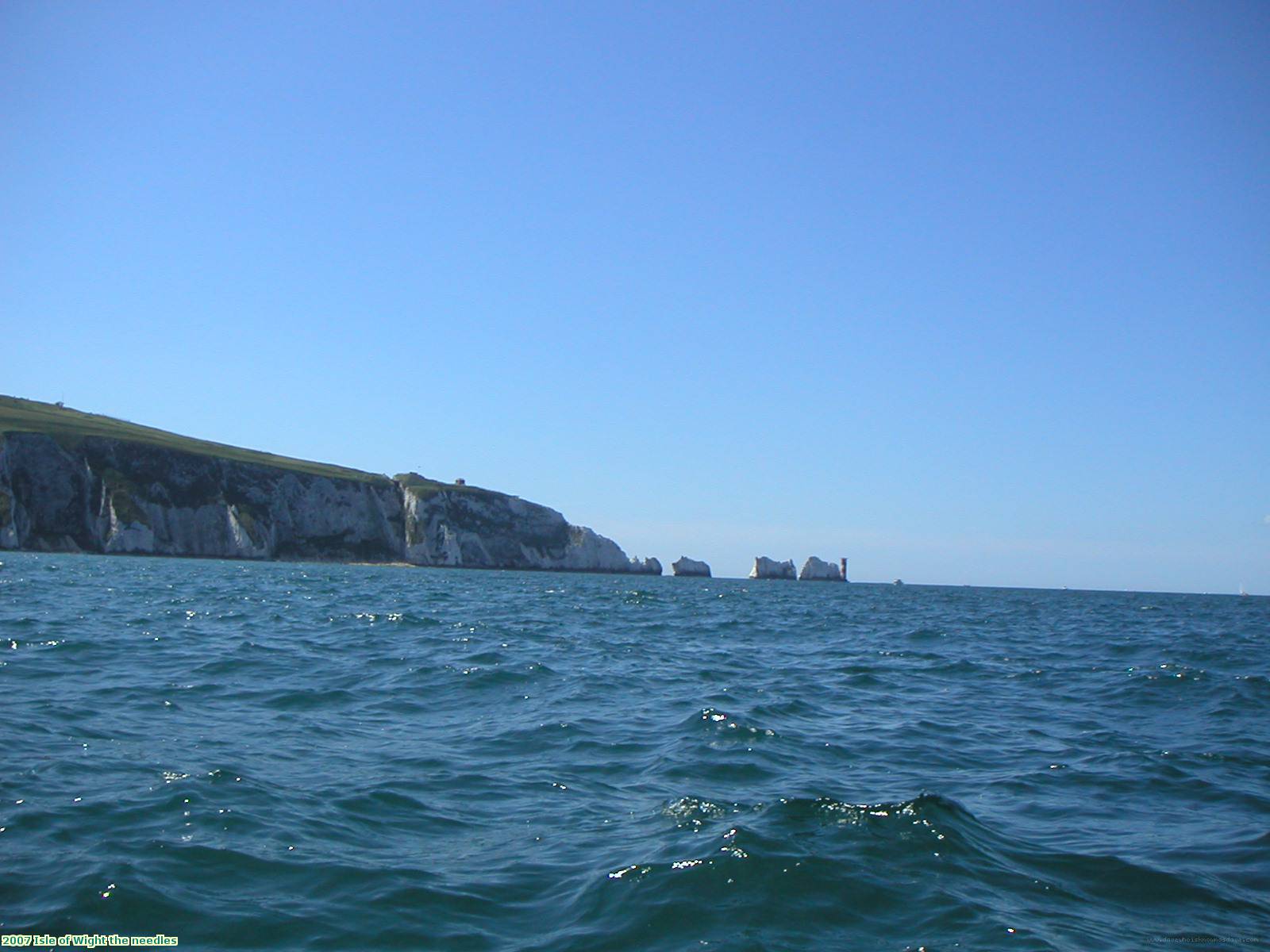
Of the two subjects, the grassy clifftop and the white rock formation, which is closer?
the grassy clifftop

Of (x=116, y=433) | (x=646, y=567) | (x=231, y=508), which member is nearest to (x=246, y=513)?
(x=231, y=508)

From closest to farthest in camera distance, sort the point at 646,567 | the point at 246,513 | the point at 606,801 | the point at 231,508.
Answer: the point at 606,801
the point at 231,508
the point at 246,513
the point at 646,567

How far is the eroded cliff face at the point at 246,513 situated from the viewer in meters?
102

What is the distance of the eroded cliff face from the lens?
336 ft

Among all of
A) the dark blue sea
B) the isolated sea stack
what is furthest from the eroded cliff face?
the dark blue sea

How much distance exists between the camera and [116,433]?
128 m

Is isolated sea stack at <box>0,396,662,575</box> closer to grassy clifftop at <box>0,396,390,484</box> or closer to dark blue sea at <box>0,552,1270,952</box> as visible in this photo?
grassy clifftop at <box>0,396,390,484</box>

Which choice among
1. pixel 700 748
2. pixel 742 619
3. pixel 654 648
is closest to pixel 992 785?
pixel 700 748

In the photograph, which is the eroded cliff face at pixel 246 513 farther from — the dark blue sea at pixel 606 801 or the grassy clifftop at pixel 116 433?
the dark blue sea at pixel 606 801

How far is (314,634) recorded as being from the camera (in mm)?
23797

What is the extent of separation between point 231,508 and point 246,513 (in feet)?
6.76

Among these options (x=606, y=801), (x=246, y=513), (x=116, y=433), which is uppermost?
(x=116, y=433)

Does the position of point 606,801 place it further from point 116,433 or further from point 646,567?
point 646,567

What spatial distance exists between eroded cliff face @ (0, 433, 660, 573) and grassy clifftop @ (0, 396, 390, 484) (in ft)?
A: 7.98
